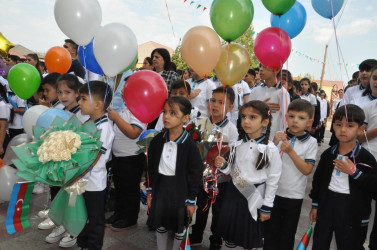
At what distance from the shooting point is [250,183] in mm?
1963

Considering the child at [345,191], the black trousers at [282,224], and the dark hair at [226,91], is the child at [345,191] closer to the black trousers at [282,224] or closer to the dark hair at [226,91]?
the black trousers at [282,224]

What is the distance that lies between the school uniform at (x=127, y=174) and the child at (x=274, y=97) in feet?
4.59

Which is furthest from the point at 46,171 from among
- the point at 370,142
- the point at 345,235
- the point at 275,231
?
the point at 370,142

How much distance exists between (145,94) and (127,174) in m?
1.05

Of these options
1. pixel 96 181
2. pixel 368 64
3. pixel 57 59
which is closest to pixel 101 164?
pixel 96 181

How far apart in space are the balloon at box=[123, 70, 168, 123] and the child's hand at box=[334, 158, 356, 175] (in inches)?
51.2

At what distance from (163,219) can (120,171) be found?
0.93 meters

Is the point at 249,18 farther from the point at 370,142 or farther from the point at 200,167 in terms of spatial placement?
the point at 370,142

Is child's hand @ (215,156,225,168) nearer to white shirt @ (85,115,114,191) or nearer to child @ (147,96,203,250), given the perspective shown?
child @ (147,96,203,250)

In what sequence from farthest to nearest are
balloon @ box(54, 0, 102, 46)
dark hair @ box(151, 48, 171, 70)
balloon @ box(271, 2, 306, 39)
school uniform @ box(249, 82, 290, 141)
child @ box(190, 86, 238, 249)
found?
dark hair @ box(151, 48, 171, 70) < school uniform @ box(249, 82, 290, 141) < balloon @ box(271, 2, 306, 39) < child @ box(190, 86, 238, 249) < balloon @ box(54, 0, 102, 46)

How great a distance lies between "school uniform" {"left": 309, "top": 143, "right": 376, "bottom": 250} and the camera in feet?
6.23

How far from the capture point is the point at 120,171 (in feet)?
9.02

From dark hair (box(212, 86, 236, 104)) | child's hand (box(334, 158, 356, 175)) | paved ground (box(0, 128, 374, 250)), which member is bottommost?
paved ground (box(0, 128, 374, 250))

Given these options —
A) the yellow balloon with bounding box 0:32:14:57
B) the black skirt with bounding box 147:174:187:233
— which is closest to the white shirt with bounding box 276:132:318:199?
the black skirt with bounding box 147:174:187:233
